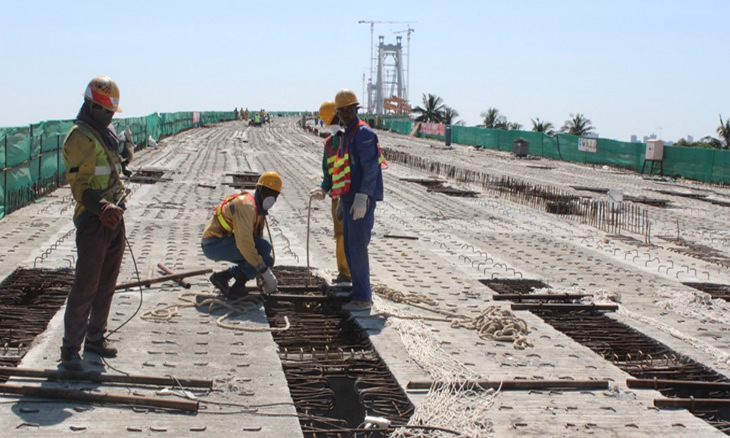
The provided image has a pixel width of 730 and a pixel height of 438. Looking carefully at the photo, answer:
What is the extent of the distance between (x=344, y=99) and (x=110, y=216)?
117 inches

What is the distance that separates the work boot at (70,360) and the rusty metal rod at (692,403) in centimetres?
366

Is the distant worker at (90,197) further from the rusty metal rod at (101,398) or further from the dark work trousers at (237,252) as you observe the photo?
the dark work trousers at (237,252)

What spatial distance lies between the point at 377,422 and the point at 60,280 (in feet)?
15.6

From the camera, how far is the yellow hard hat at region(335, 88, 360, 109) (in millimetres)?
7566

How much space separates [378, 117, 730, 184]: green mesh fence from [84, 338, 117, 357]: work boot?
93.7 ft

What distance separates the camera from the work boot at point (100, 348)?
224 inches

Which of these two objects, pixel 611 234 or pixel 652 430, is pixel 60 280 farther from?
pixel 611 234

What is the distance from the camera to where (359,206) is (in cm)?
736

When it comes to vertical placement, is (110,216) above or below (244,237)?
above

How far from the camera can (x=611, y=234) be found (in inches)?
586

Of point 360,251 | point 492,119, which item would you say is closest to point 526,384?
point 360,251

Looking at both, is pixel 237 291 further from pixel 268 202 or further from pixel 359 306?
pixel 359 306

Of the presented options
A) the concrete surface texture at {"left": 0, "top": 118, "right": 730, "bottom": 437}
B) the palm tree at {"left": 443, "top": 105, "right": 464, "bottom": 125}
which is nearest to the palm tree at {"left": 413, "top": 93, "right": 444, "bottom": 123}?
the palm tree at {"left": 443, "top": 105, "right": 464, "bottom": 125}

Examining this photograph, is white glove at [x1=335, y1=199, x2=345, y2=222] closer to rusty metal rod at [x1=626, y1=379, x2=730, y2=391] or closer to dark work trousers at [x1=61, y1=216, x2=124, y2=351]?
dark work trousers at [x1=61, y1=216, x2=124, y2=351]
